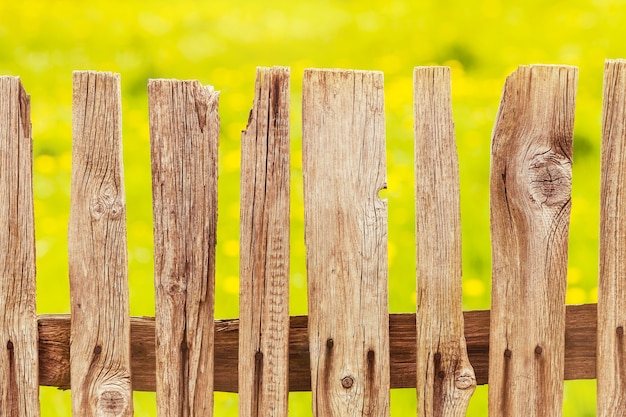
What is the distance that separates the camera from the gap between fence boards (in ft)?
6.93

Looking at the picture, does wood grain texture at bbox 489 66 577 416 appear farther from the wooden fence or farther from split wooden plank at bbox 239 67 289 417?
split wooden plank at bbox 239 67 289 417

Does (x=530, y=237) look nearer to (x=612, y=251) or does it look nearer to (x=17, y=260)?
(x=612, y=251)

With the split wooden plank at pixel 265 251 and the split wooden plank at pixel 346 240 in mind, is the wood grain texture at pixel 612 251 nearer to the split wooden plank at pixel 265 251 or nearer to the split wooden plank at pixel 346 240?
the split wooden plank at pixel 346 240

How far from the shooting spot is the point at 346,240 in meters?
2.05

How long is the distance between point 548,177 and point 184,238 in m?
0.93

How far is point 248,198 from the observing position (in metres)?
2.03

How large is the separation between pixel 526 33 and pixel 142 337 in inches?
213

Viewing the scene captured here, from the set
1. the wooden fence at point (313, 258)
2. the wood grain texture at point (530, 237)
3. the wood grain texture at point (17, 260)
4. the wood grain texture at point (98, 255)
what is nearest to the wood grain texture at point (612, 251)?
the wooden fence at point (313, 258)

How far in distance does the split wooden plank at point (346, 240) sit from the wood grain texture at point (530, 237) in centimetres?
30

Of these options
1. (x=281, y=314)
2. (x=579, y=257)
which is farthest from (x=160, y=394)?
(x=579, y=257)

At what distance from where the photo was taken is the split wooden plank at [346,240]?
2.02 m

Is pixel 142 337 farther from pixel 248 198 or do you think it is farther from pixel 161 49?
pixel 161 49

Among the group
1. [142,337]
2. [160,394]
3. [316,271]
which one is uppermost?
[316,271]

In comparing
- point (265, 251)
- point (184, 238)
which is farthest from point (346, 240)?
point (184, 238)
